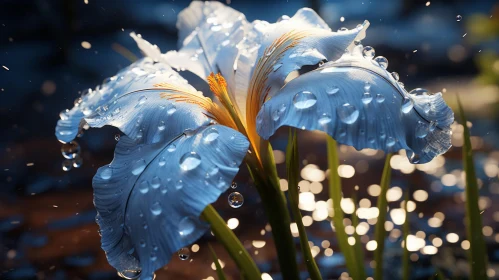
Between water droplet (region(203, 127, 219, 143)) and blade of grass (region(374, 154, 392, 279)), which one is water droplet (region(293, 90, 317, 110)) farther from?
blade of grass (region(374, 154, 392, 279))

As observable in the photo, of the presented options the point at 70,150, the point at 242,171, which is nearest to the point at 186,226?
the point at 70,150

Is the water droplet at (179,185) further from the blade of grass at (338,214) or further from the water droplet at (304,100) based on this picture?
the blade of grass at (338,214)

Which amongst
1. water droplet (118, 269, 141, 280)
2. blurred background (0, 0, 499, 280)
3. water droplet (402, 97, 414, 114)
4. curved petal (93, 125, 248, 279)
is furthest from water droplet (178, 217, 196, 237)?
blurred background (0, 0, 499, 280)

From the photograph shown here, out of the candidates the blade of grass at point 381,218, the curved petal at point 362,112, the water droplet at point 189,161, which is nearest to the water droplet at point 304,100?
the curved petal at point 362,112

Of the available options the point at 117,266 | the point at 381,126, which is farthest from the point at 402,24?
the point at 117,266

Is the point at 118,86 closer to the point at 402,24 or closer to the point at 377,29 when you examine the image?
the point at 377,29

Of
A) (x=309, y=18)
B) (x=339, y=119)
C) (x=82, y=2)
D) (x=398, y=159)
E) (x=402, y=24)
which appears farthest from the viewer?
(x=402, y=24)
